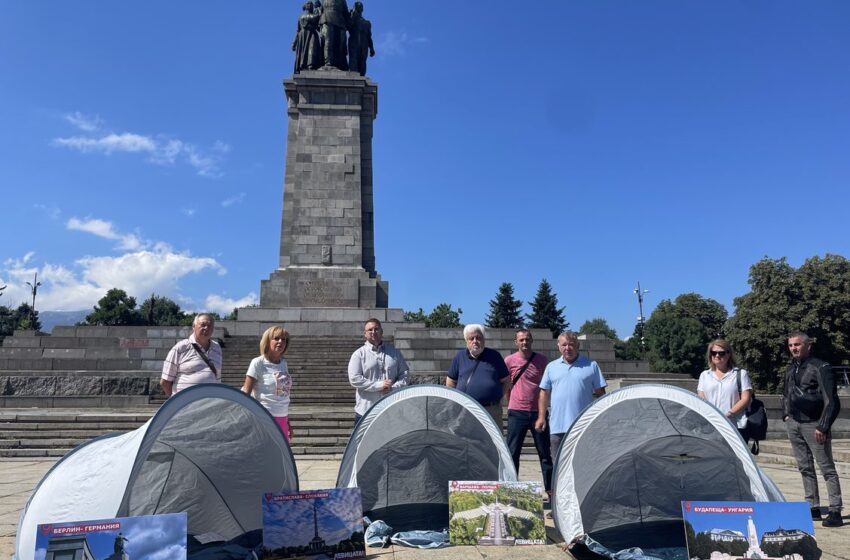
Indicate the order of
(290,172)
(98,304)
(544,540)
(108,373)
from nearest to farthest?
(544,540) < (108,373) < (290,172) < (98,304)

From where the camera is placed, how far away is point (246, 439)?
496cm

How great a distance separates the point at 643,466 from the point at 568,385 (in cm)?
104

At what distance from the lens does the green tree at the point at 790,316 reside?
1356 inches

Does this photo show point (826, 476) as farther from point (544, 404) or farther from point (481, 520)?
point (481, 520)

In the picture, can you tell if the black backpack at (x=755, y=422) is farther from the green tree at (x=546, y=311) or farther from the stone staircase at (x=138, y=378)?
the green tree at (x=546, y=311)

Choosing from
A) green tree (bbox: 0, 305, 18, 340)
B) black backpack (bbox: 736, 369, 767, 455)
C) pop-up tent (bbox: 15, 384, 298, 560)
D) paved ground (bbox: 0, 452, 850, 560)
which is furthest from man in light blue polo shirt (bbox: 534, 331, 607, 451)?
green tree (bbox: 0, 305, 18, 340)

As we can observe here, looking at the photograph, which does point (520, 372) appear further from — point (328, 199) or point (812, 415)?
point (328, 199)

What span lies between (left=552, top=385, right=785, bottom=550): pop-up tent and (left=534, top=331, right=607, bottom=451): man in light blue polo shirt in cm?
69

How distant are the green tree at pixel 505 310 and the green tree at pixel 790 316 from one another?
19089 millimetres

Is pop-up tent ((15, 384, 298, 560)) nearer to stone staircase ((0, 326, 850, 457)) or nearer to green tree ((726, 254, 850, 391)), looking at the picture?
stone staircase ((0, 326, 850, 457))

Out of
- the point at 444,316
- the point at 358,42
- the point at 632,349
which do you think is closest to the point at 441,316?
the point at 444,316

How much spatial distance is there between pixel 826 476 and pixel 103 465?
609cm

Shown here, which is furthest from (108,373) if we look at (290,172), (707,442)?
(707,442)

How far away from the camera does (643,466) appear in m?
5.14
